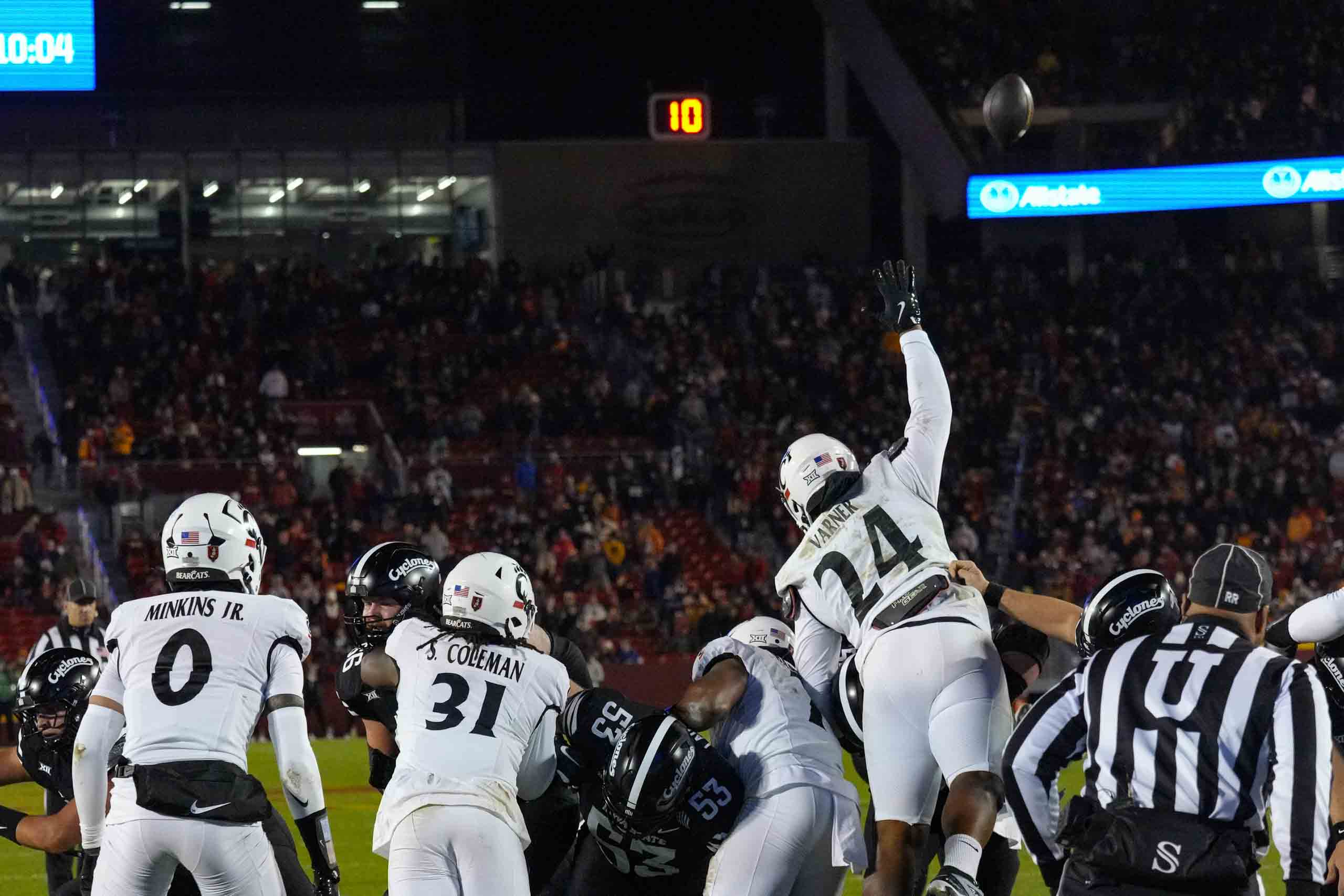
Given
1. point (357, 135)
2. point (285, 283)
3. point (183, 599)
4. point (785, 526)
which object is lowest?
point (785, 526)

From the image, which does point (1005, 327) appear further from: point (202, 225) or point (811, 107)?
point (202, 225)

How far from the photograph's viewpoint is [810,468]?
6.95 meters

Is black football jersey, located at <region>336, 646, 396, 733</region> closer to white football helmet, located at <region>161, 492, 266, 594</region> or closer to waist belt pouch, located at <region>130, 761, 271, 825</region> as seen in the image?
white football helmet, located at <region>161, 492, 266, 594</region>

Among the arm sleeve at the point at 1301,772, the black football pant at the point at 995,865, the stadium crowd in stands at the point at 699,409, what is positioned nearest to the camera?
the arm sleeve at the point at 1301,772

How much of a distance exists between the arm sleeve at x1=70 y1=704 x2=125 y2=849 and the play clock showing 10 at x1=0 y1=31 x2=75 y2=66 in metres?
26.2

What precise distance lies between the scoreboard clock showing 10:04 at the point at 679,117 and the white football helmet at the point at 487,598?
63.6ft

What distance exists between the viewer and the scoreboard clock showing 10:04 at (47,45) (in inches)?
1171

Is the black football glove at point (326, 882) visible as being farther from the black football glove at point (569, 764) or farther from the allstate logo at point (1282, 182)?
the allstate logo at point (1282, 182)

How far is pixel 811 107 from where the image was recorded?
38531 millimetres

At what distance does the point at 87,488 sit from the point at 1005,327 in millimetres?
15953

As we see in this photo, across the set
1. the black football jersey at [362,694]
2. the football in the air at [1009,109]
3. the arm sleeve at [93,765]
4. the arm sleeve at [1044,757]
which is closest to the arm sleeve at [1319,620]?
the arm sleeve at [1044,757]

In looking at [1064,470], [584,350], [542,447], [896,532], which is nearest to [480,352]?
[584,350]

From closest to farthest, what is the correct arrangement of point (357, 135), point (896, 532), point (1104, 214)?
1. point (896, 532)
2. point (1104, 214)
3. point (357, 135)

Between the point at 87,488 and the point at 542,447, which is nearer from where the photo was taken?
the point at 87,488
